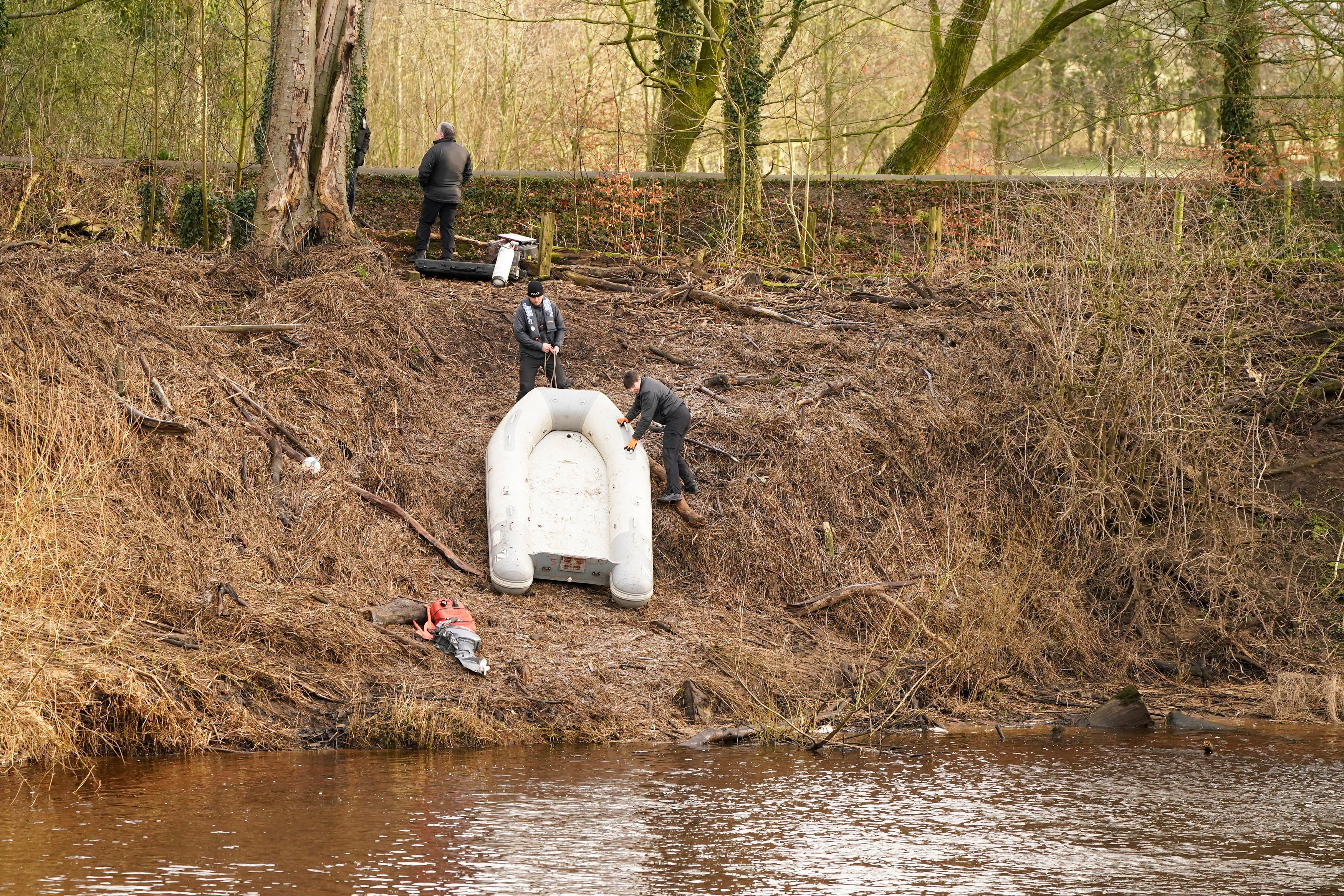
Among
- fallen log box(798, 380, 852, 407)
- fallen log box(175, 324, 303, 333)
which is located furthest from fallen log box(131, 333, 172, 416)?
fallen log box(798, 380, 852, 407)

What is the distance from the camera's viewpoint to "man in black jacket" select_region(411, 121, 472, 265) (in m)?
16.0

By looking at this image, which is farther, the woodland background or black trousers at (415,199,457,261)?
the woodland background

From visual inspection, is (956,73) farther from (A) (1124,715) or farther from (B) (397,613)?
(B) (397,613)

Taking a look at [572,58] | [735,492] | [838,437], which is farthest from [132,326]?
[572,58]

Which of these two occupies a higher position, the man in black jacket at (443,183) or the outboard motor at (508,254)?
the man in black jacket at (443,183)

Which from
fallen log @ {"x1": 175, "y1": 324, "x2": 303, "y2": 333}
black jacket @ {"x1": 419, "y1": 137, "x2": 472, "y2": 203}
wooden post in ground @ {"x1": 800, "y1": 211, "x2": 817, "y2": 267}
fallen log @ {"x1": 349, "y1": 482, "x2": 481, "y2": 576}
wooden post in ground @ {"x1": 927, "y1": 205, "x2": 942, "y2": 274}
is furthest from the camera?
wooden post in ground @ {"x1": 800, "y1": 211, "x2": 817, "y2": 267}

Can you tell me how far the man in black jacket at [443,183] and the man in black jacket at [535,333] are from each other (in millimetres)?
3313

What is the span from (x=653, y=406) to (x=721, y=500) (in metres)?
1.46

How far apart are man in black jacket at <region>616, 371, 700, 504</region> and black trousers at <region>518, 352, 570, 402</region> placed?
3.45ft

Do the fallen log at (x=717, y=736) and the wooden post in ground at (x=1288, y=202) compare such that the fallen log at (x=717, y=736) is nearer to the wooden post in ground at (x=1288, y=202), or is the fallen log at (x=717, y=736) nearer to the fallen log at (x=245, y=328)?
the fallen log at (x=245, y=328)

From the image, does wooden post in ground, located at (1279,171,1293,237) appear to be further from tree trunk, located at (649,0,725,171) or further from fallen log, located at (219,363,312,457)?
fallen log, located at (219,363,312,457)

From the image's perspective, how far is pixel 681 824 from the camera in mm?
7977

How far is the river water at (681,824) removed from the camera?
6938mm

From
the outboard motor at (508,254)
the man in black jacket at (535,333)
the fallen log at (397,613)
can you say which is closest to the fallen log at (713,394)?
the man in black jacket at (535,333)
